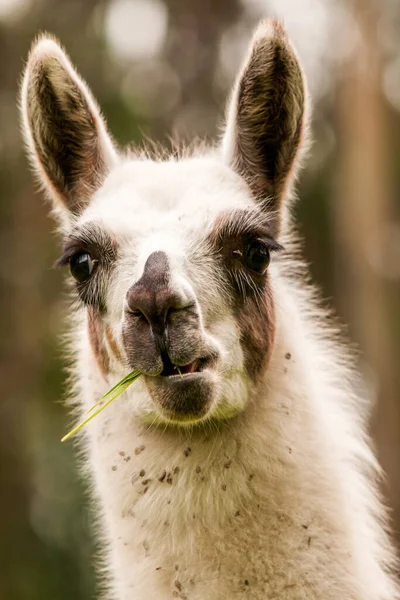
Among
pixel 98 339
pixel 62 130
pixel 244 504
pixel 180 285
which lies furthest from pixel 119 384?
pixel 62 130

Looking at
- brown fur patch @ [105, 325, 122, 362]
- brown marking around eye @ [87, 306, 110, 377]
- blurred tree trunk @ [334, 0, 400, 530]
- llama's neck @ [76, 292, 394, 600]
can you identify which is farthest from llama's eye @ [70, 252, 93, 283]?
blurred tree trunk @ [334, 0, 400, 530]

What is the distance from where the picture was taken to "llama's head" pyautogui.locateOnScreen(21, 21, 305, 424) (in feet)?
10.0

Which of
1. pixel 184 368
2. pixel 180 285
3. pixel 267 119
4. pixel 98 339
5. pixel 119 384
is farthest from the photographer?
pixel 267 119

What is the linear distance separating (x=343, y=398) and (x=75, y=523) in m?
10.2

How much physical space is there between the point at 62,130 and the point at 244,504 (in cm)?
188

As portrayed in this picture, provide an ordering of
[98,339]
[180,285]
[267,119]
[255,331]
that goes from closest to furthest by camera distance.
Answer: [180,285], [255,331], [98,339], [267,119]

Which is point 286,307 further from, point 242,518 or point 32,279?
point 32,279

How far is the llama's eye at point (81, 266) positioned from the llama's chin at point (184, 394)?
616mm

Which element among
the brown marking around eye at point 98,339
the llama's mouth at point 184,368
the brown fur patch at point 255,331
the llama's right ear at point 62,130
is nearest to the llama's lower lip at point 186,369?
the llama's mouth at point 184,368

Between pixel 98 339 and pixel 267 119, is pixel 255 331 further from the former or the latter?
pixel 267 119

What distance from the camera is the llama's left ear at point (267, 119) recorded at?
3703 mm

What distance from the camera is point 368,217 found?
14.0m

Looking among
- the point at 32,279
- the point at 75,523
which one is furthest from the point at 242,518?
the point at 32,279

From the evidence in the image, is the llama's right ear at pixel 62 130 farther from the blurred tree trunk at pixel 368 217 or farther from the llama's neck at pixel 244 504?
the blurred tree trunk at pixel 368 217
